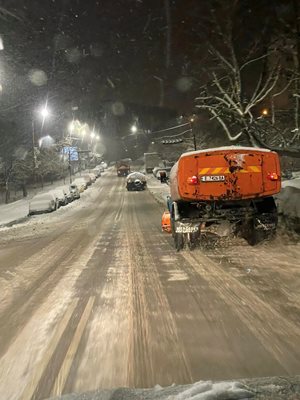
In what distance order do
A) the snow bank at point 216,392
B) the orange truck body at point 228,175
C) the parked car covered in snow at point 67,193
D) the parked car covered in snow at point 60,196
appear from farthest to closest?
the parked car covered in snow at point 67,193 → the parked car covered in snow at point 60,196 → the orange truck body at point 228,175 → the snow bank at point 216,392

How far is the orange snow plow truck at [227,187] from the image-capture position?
9820 millimetres

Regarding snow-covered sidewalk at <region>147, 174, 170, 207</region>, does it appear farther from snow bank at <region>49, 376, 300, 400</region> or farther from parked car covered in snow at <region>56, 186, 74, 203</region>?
snow bank at <region>49, 376, 300, 400</region>

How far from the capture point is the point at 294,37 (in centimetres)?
1608

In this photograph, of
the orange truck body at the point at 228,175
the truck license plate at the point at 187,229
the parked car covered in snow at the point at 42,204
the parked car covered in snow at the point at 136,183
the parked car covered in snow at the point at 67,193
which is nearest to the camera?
the orange truck body at the point at 228,175

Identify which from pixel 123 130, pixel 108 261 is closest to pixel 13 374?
pixel 108 261

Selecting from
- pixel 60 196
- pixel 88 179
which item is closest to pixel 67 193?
pixel 60 196

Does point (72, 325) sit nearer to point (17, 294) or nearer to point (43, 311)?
point (43, 311)

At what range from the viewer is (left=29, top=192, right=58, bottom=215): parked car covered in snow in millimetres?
30188

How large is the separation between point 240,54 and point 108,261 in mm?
14164

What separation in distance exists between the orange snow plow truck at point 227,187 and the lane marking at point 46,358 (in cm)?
444

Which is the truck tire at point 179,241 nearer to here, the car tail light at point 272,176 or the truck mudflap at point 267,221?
the truck mudflap at point 267,221

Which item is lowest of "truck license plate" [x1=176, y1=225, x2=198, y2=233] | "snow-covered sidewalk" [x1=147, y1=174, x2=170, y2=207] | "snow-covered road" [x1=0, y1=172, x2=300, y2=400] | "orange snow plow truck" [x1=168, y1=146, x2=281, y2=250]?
"snow-covered sidewalk" [x1=147, y1=174, x2=170, y2=207]

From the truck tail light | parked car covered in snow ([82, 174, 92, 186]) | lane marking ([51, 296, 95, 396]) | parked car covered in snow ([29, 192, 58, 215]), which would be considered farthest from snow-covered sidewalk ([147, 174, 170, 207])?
lane marking ([51, 296, 95, 396])

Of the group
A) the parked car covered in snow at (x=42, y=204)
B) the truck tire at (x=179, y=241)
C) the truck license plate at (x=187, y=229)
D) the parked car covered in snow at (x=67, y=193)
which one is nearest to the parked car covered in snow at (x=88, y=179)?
the parked car covered in snow at (x=67, y=193)
